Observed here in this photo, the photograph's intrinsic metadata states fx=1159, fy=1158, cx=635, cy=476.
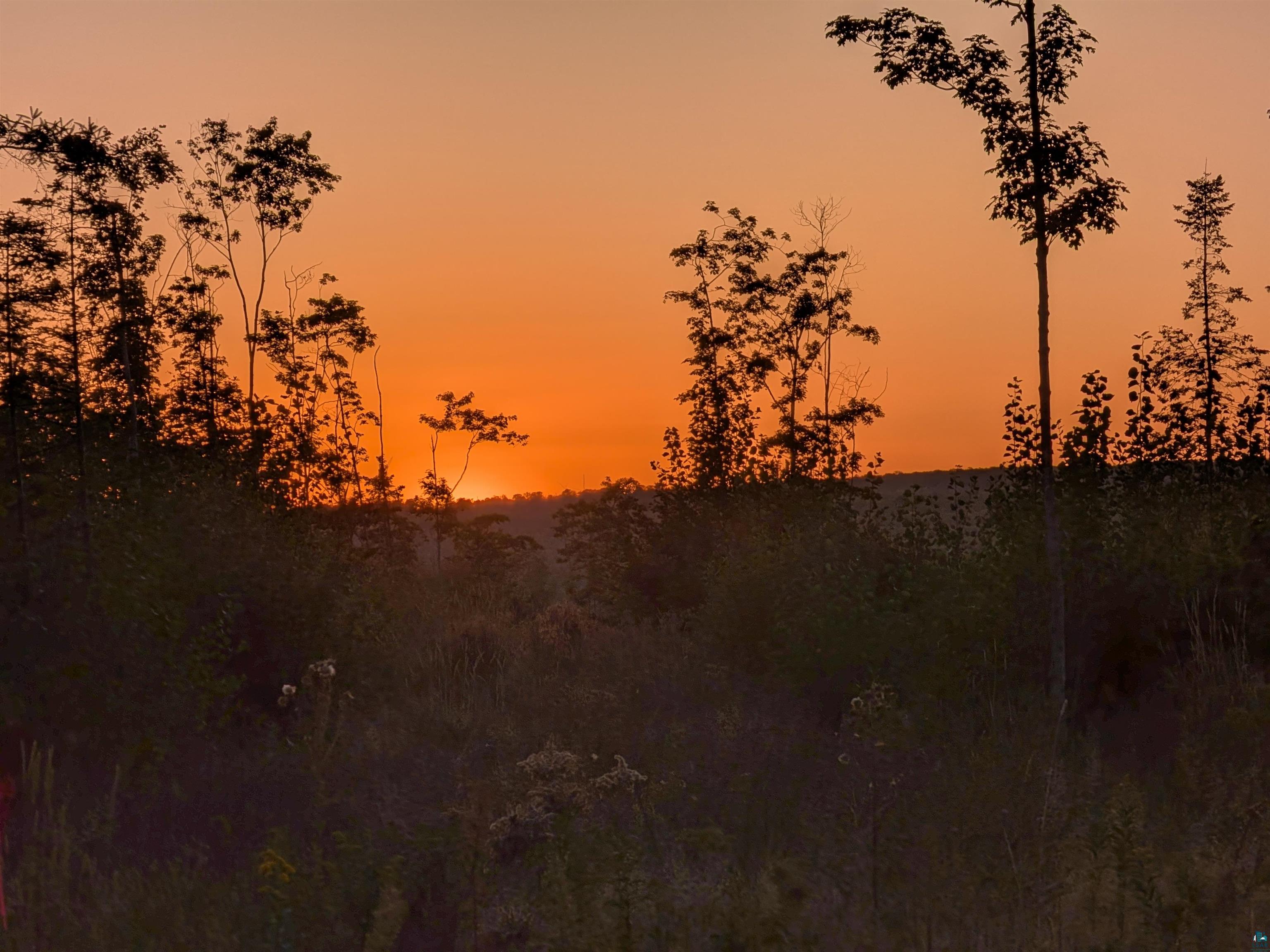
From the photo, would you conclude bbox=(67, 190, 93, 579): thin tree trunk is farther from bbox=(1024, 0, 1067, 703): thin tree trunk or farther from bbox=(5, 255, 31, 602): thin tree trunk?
bbox=(1024, 0, 1067, 703): thin tree trunk

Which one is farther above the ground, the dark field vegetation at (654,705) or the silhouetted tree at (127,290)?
the silhouetted tree at (127,290)

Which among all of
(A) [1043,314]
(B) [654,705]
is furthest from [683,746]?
(A) [1043,314]

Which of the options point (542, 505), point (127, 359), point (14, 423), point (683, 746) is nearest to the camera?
point (14, 423)

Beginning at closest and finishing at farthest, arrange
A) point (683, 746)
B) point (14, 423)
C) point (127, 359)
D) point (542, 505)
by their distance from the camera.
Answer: point (14, 423), point (683, 746), point (127, 359), point (542, 505)

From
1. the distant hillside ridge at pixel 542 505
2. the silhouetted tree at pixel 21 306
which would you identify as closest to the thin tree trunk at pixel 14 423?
the silhouetted tree at pixel 21 306

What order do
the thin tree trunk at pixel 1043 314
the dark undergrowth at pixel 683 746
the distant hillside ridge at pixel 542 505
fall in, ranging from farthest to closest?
the distant hillside ridge at pixel 542 505, the thin tree trunk at pixel 1043 314, the dark undergrowth at pixel 683 746

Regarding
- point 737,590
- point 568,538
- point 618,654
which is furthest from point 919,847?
point 568,538

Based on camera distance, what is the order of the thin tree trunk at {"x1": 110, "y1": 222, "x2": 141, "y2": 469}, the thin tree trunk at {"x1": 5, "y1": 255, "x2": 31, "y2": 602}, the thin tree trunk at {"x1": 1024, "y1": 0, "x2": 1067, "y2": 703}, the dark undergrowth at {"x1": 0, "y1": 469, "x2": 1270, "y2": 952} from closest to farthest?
the dark undergrowth at {"x1": 0, "y1": 469, "x2": 1270, "y2": 952}, the thin tree trunk at {"x1": 5, "y1": 255, "x2": 31, "y2": 602}, the thin tree trunk at {"x1": 1024, "y1": 0, "x2": 1067, "y2": 703}, the thin tree trunk at {"x1": 110, "y1": 222, "x2": 141, "y2": 469}

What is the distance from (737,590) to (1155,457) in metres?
5.87

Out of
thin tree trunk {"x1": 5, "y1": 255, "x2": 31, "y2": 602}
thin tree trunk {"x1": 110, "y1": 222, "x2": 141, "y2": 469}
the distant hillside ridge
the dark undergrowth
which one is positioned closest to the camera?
the dark undergrowth

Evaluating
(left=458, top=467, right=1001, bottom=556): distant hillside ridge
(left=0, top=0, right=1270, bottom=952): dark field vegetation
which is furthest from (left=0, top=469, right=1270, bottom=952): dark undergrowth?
(left=458, top=467, right=1001, bottom=556): distant hillside ridge

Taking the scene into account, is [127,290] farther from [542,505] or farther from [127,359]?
[542,505]

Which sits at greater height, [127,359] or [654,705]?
[127,359]

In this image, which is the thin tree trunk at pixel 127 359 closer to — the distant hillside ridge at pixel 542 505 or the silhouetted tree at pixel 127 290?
the silhouetted tree at pixel 127 290
